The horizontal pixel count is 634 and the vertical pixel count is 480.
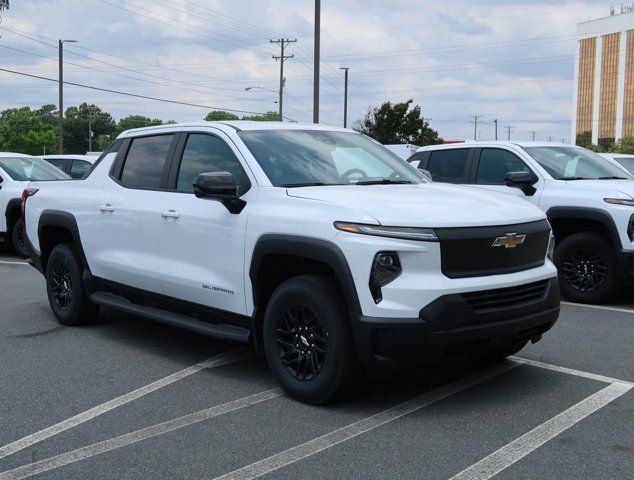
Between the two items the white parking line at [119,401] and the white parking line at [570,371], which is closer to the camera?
the white parking line at [119,401]

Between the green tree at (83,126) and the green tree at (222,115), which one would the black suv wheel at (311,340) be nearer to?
the green tree at (222,115)

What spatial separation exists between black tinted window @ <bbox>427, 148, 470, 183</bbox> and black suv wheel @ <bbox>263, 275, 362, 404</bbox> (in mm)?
5314

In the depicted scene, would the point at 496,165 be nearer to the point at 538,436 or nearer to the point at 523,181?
the point at 523,181

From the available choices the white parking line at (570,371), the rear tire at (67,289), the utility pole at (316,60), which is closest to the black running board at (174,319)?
the rear tire at (67,289)

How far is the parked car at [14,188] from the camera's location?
12.3m

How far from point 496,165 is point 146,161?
4766 millimetres

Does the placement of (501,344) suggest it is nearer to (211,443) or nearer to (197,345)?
(211,443)

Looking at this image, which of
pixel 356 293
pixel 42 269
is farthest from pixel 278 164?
pixel 42 269

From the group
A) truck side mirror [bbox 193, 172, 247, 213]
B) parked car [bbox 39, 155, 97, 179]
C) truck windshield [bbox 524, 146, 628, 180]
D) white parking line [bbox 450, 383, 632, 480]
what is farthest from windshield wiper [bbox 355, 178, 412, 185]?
parked car [bbox 39, 155, 97, 179]

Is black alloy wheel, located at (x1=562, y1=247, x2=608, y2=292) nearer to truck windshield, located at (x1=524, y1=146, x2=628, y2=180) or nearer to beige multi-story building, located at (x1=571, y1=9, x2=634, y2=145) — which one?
truck windshield, located at (x1=524, y1=146, x2=628, y2=180)

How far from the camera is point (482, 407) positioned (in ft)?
15.2

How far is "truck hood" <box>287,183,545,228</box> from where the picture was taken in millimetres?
4355

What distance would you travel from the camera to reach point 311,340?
468 centimetres

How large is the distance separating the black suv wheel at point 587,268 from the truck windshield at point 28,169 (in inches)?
335
